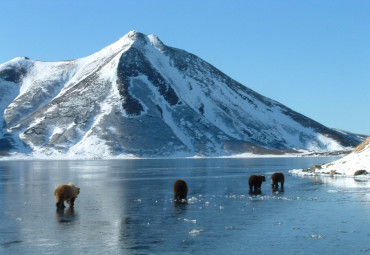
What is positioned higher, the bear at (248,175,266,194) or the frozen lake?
the bear at (248,175,266,194)

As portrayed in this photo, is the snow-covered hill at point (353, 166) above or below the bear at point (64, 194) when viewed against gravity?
above

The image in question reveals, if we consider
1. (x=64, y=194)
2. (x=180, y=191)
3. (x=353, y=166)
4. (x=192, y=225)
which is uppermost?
(x=353, y=166)

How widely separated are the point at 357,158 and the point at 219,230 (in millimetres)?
49639

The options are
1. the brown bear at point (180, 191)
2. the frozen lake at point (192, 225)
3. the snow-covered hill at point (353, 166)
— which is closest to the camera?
the frozen lake at point (192, 225)

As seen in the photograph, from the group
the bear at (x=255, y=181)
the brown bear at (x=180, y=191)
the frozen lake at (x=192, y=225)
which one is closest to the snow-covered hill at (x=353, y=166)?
the bear at (x=255, y=181)

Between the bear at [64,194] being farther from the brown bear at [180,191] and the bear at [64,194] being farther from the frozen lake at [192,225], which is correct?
the brown bear at [180,191]

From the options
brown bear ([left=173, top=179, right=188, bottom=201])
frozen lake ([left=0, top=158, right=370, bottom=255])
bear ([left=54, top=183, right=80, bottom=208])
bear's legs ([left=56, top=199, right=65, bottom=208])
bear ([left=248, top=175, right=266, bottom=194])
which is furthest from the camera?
bear ([left=248, top=175, right=266, bottom=194])

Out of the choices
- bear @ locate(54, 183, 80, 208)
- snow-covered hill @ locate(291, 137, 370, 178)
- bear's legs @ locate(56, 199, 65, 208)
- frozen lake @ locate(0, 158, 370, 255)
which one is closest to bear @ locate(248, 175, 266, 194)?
frozen lake @ locate(0, 158, 370, 255)

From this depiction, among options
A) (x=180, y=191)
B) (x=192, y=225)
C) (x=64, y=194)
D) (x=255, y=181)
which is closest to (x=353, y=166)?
(x=255, y=181)

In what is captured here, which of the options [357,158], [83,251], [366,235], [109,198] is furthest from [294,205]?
[357,158]

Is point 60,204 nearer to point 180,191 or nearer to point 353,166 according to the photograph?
point 180,191

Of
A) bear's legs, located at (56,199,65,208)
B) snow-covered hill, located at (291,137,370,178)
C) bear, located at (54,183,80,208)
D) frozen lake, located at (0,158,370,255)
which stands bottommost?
frozen lake, located at (0,158,370,255)

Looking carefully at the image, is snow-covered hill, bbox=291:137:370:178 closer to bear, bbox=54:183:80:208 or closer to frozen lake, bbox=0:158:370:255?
frozen lake, bbox=0:158:370:255

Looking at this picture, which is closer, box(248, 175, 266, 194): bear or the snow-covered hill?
box(248, 175, 266, 194): bear
